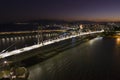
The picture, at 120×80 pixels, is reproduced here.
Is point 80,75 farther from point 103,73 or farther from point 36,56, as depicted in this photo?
point 36,56

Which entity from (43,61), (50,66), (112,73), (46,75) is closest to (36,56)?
(43,61)

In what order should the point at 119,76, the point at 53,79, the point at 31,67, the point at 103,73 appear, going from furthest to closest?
the point at 31,67 < the point at 103,73 < the point at 119,76 < the point at 53,79

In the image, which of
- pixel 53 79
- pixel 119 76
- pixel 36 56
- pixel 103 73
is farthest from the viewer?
pixel 36 56

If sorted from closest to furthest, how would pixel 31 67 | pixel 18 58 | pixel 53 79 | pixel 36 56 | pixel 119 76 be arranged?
pixel 53 79
pixel 119 76
pixel 31 67
pixel 18 58
pixel 36 56

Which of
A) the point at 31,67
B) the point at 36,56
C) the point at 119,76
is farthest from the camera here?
the point at 36,56

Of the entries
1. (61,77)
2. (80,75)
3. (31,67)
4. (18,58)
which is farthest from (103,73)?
(18,58)

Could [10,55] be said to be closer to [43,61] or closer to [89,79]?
[43,61]

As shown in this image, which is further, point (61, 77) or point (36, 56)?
point (36, 56)

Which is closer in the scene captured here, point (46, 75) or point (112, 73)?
point (46, 75)
